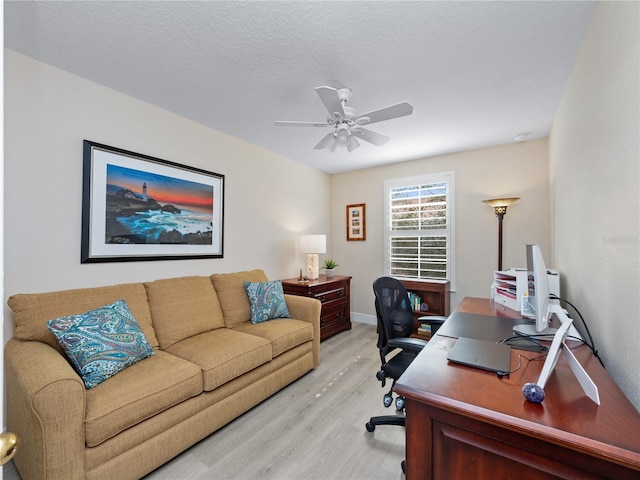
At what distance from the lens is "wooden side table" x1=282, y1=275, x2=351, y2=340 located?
3615 mm

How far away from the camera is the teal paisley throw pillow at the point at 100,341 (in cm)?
165

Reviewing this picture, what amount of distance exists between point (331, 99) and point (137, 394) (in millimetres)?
2070

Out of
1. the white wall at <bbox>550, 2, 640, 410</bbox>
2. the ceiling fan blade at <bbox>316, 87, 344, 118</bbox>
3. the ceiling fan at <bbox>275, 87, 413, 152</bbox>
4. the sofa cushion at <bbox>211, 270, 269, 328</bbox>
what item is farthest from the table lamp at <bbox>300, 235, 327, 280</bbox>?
the white wall at <bbox>550, 2, 640, 410</bbox>

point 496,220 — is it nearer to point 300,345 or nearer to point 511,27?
point 511,27

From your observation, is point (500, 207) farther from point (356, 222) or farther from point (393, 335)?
point (393, 335)

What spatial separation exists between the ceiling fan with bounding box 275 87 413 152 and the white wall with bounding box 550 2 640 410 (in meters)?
0.96

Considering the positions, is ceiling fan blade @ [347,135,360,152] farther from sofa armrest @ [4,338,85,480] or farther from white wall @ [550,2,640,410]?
sofa armrest @ [4,338,85,480]

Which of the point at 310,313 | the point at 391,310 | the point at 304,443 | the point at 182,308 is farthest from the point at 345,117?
the point at 304,443

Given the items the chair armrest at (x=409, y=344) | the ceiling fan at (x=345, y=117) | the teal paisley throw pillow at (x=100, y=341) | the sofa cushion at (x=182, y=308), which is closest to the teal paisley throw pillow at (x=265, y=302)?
the sofa cushion at (x=182, y=308)

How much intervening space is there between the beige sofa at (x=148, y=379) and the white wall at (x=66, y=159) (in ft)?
0.71

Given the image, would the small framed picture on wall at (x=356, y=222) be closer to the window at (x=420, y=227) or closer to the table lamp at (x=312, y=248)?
the window at (x=420, y=227)

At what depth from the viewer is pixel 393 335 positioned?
7.04 feet

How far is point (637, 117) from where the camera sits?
1.06 metres

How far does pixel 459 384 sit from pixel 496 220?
3153 millimetres
